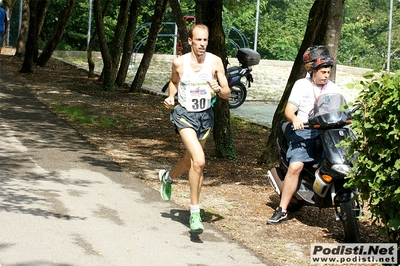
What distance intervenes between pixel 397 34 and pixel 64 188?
23193 mm

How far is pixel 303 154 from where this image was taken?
25.5 ft

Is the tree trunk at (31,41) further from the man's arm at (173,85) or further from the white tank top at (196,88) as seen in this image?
the white tank top at (196,88)

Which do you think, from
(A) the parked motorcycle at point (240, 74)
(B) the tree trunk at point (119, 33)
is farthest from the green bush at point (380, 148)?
(B) the tree trunk at point (119, 33)

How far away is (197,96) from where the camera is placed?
7398 millimetres

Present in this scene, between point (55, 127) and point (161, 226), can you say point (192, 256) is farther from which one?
point (55, 127)

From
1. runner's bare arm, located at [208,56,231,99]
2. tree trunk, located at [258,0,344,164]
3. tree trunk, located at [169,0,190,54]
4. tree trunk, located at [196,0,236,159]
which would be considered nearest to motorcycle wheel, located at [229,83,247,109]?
tree trunk, located at [169,0,190,54]

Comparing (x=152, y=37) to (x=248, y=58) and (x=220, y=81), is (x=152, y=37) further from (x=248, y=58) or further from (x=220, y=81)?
(x=220, y=81)

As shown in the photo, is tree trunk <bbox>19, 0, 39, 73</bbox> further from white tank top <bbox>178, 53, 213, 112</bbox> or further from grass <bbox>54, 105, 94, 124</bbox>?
white tank top <bbox>178, 53, 213, 112</bbox>

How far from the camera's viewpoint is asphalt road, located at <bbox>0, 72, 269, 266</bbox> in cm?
639

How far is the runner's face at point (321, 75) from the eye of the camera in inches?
302

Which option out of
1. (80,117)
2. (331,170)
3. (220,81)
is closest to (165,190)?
(220,81)

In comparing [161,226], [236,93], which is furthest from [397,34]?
[161,226]

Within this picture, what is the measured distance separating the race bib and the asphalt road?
1.13 metres

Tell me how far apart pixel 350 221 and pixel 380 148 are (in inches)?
45.5
